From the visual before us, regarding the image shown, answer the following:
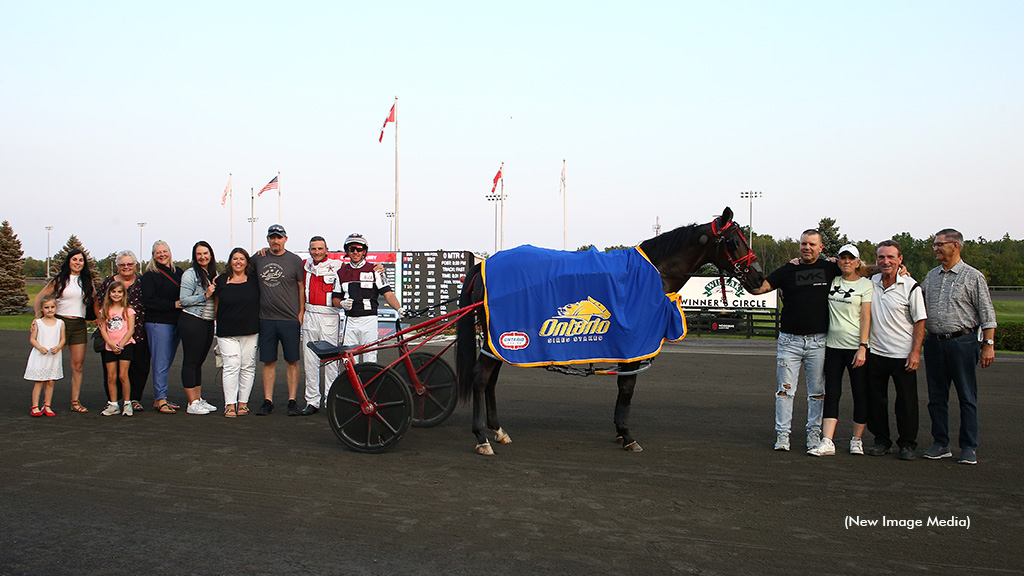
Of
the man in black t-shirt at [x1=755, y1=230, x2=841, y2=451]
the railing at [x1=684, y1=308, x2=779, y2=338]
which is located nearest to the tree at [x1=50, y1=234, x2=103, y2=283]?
the man in black t-shirt at [x1=755, y1=230, x2=841, y2=451]

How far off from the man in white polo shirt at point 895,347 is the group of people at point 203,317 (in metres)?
4.72

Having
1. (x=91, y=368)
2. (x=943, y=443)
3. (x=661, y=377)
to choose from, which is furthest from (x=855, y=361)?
(x=91, y=368)

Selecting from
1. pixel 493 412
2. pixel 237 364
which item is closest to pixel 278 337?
pixel 237 364

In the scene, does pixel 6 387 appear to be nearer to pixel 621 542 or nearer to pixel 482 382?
pixel 482 382

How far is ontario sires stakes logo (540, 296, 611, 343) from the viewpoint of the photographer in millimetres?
5906

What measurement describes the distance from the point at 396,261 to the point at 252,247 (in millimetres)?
35714

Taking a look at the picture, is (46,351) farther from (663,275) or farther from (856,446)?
(856,446)

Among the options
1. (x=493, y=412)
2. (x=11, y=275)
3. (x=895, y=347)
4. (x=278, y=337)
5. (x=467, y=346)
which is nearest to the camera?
(x=895, y=347)

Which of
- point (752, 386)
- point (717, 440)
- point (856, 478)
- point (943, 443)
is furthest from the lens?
point (752, 386)

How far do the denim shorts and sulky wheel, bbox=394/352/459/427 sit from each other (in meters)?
1.48

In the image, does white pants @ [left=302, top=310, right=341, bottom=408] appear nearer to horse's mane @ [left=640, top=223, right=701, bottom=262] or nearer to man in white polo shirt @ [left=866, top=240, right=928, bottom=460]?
horse's mane @ [left=640, top=223, right=701, bottom=262]

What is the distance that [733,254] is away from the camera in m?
6.05

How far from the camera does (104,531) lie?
3975 millimetres

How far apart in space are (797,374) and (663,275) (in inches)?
56.4
